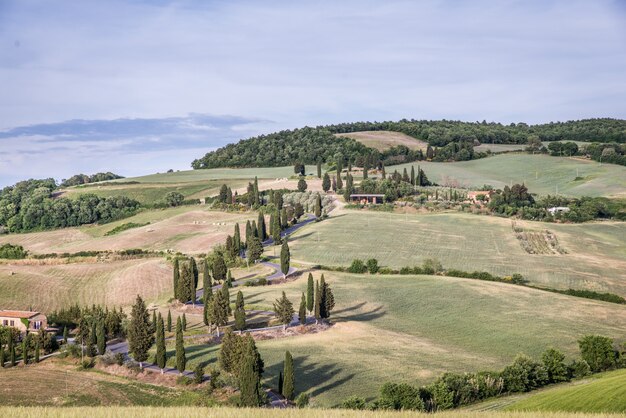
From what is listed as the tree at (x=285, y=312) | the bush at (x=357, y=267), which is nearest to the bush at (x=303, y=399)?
the tree at (x=285, y=312)

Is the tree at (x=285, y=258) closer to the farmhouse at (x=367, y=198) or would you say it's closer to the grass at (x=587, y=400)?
the grass at (x=587, y=400)

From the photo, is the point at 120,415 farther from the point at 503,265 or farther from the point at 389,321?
the point at 503,265

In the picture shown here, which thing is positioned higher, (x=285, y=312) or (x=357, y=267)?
(x=285, y=312)

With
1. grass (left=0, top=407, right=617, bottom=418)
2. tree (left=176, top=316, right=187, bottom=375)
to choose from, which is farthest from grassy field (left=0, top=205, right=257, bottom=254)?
grass (left=0, top=407, right=617, bottom=418)

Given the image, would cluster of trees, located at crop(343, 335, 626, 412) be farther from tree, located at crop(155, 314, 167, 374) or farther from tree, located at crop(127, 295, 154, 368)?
tree, located at crop(127, 295, 154, 368)

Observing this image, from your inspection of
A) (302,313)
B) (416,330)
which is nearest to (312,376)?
(302,313)

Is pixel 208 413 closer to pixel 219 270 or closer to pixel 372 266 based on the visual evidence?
pixel 219 270
